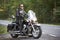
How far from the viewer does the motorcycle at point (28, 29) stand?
4.94ft

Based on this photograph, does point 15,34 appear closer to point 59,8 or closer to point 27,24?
point 27,24

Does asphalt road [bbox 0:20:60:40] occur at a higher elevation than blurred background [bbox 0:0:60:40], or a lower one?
lower

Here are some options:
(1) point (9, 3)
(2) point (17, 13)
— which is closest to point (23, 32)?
(2) point (17, 13)

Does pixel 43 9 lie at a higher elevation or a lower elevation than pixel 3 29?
higher

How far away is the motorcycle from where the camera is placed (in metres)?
1.50

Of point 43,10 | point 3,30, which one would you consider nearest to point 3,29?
point 3,30

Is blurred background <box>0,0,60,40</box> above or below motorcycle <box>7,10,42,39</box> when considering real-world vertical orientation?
above

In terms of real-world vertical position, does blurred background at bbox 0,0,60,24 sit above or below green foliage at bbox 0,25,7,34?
above

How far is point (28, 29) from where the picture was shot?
153cm

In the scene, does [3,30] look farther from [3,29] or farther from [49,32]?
[49,32]

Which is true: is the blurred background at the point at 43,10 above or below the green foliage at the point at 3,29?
above

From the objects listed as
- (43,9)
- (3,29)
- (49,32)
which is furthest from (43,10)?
(3,29)

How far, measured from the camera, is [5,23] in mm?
1547

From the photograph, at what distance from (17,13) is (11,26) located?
0.14 m
